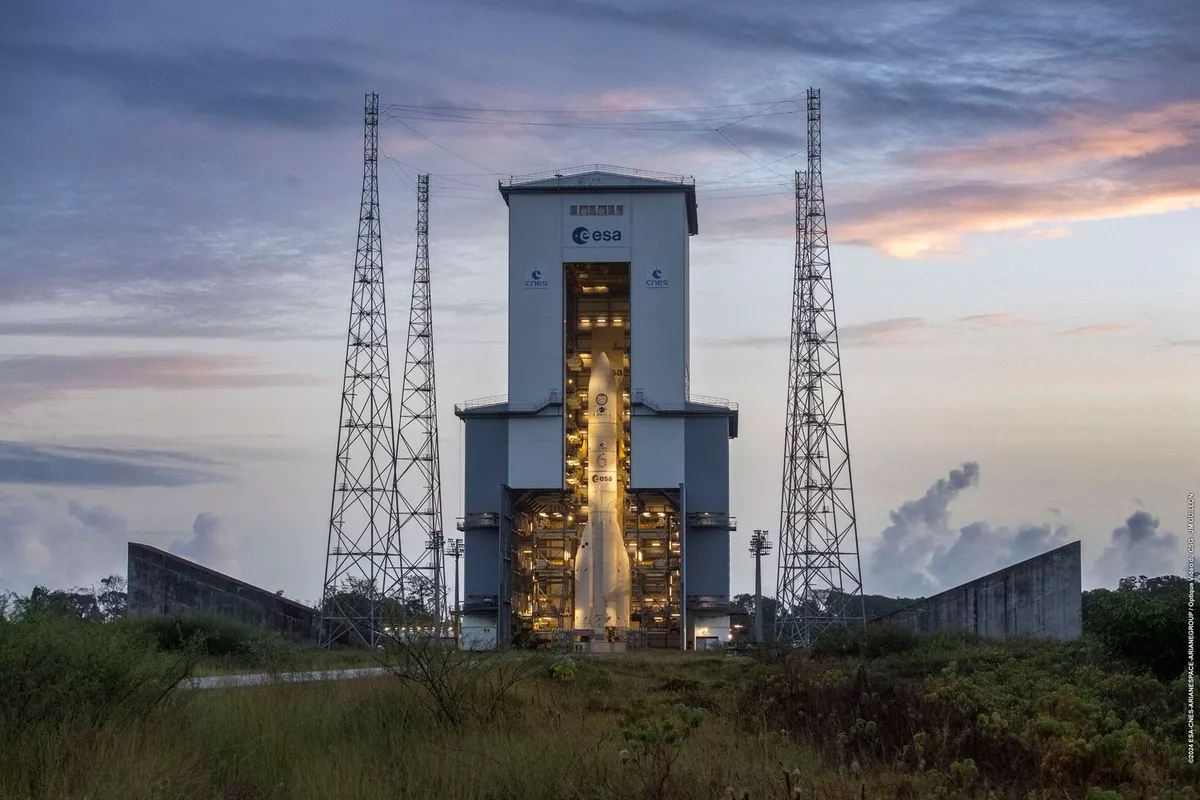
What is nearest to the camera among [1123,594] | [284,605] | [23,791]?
[23,791]

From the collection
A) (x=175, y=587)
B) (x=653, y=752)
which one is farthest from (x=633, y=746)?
(x=175, y=587)

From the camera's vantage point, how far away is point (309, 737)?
1612 cm

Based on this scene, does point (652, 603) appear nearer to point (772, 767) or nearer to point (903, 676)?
point (903, 676)

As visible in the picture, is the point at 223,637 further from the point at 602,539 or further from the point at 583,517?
the point at 583,517

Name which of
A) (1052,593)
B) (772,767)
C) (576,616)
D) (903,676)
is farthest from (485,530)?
(772,767)

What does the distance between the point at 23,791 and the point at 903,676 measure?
650 inches

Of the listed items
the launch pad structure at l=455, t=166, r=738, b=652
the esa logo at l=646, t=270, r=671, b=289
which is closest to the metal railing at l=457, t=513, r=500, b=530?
the launch pad structure at l=455, t=166, r=738, b=652

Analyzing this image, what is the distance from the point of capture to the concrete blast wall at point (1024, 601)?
45500mm

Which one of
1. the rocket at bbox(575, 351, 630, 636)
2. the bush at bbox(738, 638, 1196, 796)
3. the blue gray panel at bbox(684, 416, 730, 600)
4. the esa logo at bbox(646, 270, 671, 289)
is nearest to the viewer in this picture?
the bush at bbox(738, 638, 1196, 796)

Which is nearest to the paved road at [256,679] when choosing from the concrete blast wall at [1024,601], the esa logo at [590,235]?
the concrete blast wall at [1024,601]

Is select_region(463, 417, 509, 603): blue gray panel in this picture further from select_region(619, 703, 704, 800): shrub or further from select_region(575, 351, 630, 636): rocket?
select_region(619, 703, 704, 800): shrub

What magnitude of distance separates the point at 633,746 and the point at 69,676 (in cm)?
647

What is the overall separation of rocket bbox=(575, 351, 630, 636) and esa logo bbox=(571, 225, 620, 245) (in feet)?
18.2

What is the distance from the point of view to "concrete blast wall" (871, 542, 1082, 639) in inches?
1791
